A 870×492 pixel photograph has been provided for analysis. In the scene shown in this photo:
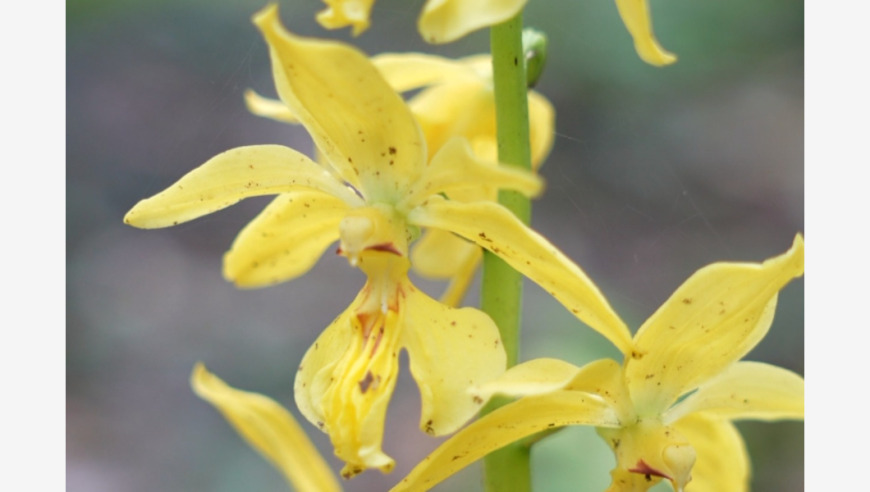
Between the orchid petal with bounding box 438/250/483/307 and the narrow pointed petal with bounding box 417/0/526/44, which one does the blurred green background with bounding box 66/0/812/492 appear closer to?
the orchid petal with bounding box 438/250/483/307

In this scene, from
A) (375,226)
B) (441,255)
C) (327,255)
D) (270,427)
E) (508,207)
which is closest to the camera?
(270,427)

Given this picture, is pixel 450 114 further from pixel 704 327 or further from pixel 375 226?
pixel 704 327

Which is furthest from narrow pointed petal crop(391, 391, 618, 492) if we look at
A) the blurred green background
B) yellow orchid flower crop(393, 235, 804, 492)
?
the blurred green background

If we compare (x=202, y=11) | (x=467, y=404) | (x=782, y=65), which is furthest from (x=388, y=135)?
(x=202, y=11)

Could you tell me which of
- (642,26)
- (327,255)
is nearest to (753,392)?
(642,26)

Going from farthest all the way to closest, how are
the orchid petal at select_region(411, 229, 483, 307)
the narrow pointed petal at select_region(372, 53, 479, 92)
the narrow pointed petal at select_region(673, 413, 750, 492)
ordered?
1. the orchid petal at select_region(411, 229, 483, 307)
2. the narrow pointed petal at select_region(372, 53, 479, 92)
3. the narrow pointed petal at select_region(673, 413, 750, 492)

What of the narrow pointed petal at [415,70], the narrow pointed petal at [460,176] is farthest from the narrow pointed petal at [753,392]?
the narrow pointed petal at [415,70]
